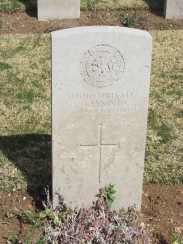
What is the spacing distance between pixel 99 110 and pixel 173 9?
5.94 meters

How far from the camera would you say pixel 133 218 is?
4.07 meters

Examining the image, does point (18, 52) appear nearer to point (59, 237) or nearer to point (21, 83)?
point (21, 83)

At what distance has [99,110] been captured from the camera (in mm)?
3914

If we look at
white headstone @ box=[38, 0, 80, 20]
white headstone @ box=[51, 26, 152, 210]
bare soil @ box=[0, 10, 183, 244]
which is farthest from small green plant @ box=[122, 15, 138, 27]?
white headstone @ box=[51, 26, 152, 210]

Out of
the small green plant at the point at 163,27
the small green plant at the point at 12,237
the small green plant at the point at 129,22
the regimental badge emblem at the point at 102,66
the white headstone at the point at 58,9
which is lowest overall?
the small green plant at the point at 12,237

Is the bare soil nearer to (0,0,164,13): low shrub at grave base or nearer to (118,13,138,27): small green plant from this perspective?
(118,13,138,27): small green plant

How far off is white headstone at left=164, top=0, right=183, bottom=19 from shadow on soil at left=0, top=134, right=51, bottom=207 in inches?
187

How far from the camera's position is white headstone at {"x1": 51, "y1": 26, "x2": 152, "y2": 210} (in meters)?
3.66

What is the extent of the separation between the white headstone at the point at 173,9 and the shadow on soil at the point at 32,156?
474 centimetres

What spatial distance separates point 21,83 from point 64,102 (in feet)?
10.1

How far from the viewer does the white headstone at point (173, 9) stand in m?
9.23

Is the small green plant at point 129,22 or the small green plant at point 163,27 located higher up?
the small green plant at point 129,22

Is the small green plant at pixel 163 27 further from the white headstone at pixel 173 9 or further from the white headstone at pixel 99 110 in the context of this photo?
the white headstone at pixel 99 110

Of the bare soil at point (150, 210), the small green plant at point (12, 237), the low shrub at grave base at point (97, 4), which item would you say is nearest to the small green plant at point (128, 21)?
the low shrub at grave base at point (97, 4)
